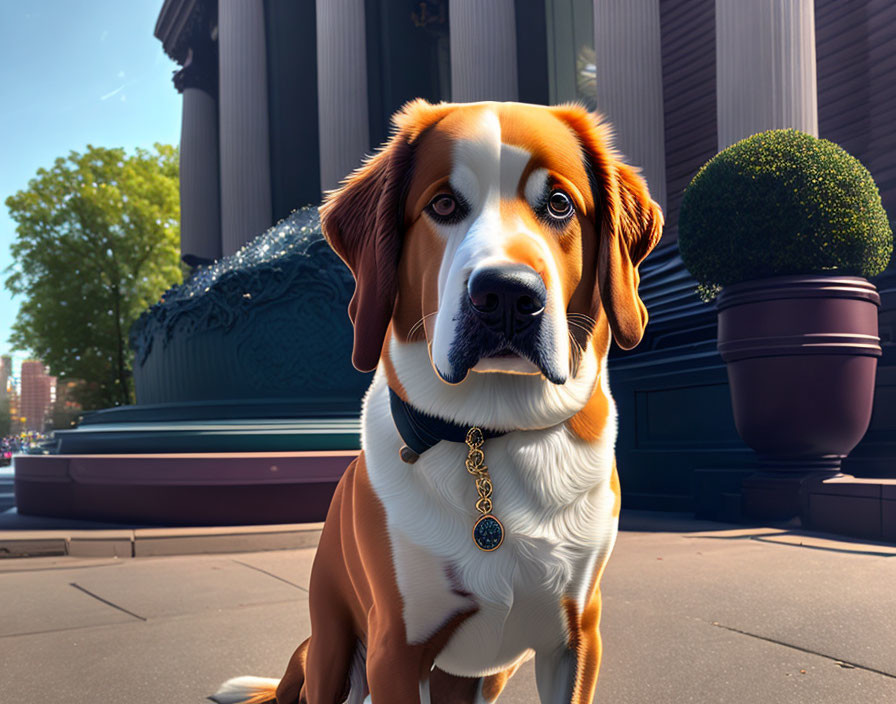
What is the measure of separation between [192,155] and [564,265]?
94.0ft

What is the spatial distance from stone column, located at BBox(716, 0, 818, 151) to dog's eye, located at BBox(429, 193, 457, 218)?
376 inches

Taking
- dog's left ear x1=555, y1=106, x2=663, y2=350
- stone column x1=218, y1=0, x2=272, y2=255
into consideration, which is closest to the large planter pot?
dog's left ear x1=555, y1=106, x2=663, y2=350

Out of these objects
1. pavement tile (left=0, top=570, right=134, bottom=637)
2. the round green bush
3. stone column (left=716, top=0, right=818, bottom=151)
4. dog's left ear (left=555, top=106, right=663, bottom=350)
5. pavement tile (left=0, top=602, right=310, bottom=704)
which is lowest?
pavement tile (left=0, top=570, right=134, bottom=637)

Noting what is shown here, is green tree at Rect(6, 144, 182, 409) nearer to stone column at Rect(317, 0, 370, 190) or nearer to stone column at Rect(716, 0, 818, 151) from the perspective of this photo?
stone column at Rect(317, 0, 370, 190)

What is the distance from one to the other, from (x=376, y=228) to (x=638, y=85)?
12305 mm

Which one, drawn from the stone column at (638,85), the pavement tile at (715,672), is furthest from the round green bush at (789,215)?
the stone column at (638,85)

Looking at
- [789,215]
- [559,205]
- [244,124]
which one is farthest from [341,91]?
[559,205]

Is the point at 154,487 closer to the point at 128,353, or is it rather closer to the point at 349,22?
the point at 349,22

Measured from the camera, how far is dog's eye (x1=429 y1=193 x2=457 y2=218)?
1649mm

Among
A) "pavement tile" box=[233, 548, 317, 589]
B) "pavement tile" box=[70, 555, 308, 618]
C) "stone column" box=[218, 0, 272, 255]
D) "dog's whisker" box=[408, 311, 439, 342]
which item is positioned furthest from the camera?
"stone column" box=[218, 0, 272, 255]

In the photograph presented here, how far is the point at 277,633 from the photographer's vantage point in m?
3.81

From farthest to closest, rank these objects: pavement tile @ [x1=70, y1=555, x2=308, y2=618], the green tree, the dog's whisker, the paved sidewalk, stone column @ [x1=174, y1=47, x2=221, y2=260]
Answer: the green tree
stone column @ [x1=174, y1=47, x2=221, y2=260]
pavement tile @ [x1=70, y1=555, x2=308, y2=618]
the paved sidewalk
the dog's whisker

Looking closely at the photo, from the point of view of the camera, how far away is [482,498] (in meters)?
1.59

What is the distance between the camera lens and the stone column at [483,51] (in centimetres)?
1584
